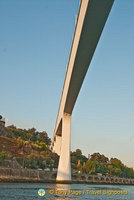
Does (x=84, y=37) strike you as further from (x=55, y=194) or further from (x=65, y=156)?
(x=65, y=156)

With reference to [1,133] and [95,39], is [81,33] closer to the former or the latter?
[95,39]

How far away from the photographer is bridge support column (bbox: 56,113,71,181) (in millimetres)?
29484

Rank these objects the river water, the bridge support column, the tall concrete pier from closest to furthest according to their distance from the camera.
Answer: the tall concrete pier → the river water → the bridge support column

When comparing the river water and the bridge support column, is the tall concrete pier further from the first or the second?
the river water

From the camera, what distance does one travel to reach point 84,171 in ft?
182

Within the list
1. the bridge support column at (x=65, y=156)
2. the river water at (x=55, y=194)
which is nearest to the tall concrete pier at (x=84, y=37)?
the bridge support column at (x=65, y=156)

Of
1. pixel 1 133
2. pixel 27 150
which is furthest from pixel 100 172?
pixel 1 133

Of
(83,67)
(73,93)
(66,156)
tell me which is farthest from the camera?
(66,156)

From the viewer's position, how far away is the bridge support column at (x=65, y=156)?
2948 cm

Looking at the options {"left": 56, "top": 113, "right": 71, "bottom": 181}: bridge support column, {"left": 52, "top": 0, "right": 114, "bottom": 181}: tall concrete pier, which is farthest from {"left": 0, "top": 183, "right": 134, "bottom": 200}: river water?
{"left": 52, "top": 0, "right": 114, "bottom": 181}: tall concrete pier

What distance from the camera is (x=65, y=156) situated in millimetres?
29844

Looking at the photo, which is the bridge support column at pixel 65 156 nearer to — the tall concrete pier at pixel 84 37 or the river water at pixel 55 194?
the tall concrete pier at pixel 84 37

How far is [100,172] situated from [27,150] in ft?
70.5

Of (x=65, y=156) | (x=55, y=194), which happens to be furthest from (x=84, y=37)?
(x=65, y=156)
